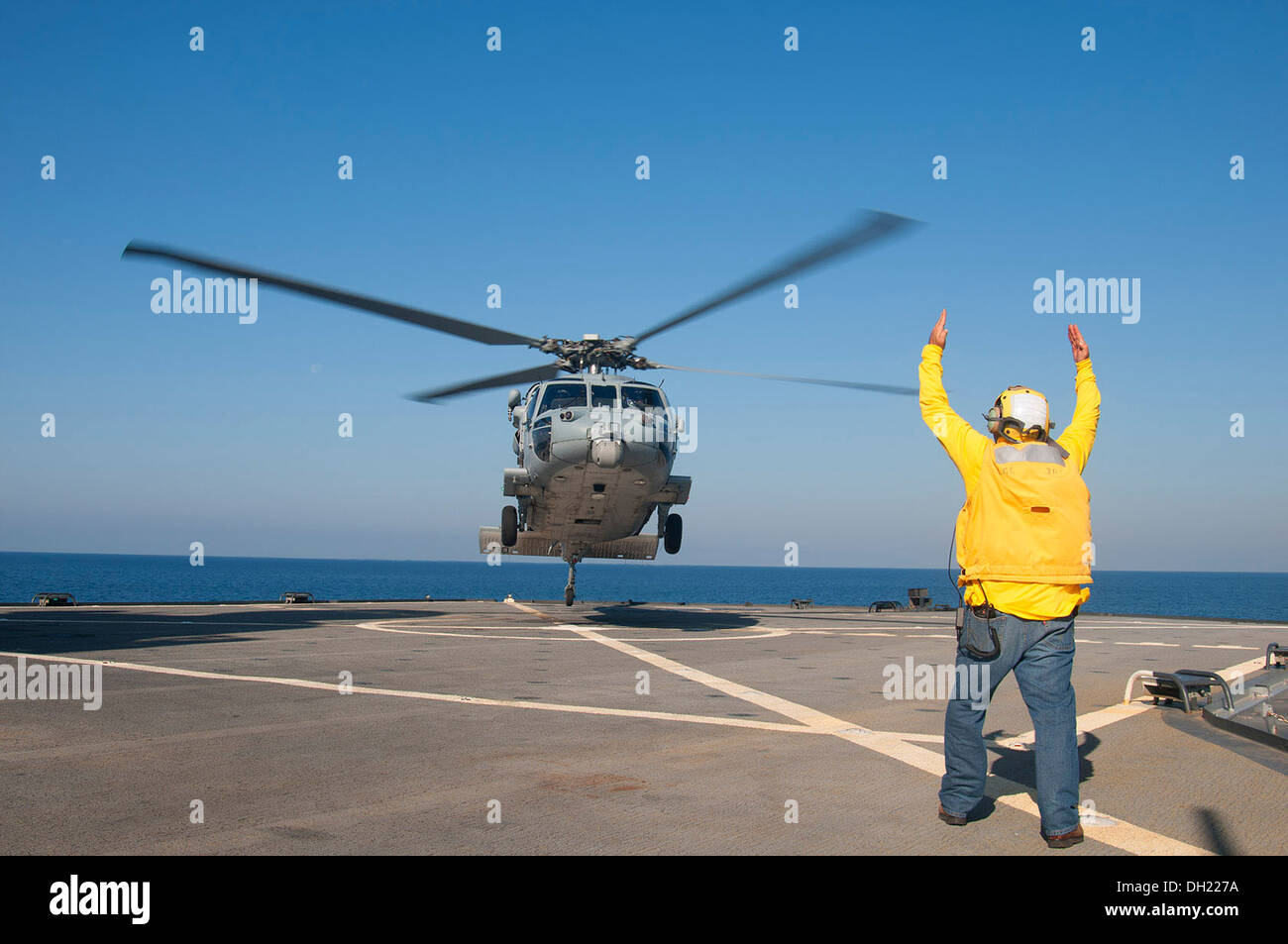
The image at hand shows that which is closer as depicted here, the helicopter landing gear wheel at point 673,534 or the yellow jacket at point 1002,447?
the yellow jacket at point 1002,447

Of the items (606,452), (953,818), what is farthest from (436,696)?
(606,452)

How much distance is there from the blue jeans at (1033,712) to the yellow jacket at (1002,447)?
101 mm

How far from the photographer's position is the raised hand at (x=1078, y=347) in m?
6.02

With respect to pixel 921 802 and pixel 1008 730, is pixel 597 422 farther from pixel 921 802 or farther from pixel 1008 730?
pixel 921 802

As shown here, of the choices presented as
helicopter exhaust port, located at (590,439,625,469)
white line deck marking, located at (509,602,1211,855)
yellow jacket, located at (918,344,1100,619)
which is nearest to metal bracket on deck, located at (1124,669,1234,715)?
white line deck marking, located at (509,602,1211,855)

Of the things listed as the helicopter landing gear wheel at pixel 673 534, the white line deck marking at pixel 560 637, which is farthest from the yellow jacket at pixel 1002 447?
the helicopter landing gear wheel at pixel 673 534

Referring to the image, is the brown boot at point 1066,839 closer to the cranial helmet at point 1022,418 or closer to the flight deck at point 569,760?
the flight deck at point 569,760

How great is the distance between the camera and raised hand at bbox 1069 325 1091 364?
602cm

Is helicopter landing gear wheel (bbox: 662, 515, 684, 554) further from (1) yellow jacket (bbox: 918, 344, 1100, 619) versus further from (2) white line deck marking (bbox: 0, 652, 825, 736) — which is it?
(1) yellow jacket (bbox: 918, 344, 1100, 619)

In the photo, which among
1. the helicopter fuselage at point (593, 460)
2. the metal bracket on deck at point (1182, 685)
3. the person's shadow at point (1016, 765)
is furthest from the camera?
the helicopter fuselage at point (593, 460)

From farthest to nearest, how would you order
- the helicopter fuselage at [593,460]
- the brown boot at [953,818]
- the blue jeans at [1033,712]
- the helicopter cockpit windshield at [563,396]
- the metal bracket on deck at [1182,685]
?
the helicopter cockpit windshield at [563,396] → the helicopter fuselage at [593,460] → the metal bracket on deck at [1182,685] → the brown boot at [953,818] → the blue jeans at [1033,712]
